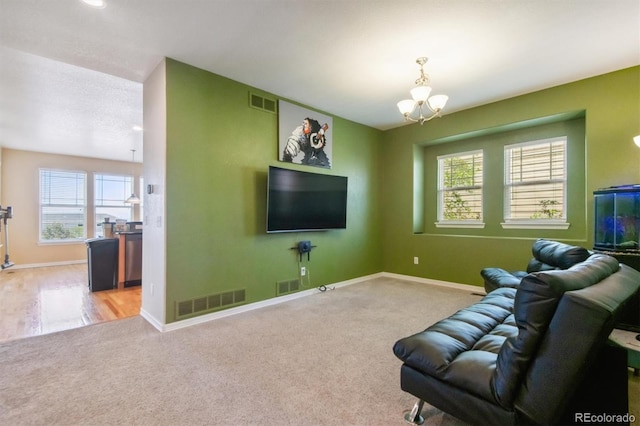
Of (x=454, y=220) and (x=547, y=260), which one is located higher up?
(x=454, y=220)

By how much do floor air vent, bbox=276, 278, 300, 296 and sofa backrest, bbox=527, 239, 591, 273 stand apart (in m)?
3.00

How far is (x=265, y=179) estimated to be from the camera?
13.1 ft

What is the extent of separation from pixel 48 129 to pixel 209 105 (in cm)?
430

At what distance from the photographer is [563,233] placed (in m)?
4.11

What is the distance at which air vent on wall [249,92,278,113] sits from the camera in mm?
3875

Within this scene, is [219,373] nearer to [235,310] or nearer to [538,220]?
[235,310]

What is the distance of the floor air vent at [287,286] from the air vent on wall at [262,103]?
2.41 m

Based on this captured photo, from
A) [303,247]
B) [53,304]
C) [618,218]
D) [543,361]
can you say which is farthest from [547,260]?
[53,304]

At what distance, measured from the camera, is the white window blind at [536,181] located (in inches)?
165

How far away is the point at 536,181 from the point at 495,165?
62 centimetres

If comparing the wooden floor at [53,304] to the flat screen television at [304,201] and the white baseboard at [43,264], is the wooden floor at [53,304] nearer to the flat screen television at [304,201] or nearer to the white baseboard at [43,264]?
the white baseboard at [43,264]

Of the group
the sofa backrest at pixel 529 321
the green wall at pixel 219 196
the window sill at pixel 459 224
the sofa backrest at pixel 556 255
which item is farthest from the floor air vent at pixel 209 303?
the window sill at pixel 459 224

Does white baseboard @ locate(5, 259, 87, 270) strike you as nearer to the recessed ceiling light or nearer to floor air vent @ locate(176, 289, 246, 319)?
floor air vent @ locate(176, 289, 246, 319)

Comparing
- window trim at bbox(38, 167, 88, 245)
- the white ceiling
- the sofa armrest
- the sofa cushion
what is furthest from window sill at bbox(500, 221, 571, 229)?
window trim at bbox(38, 167, 88, 245)
